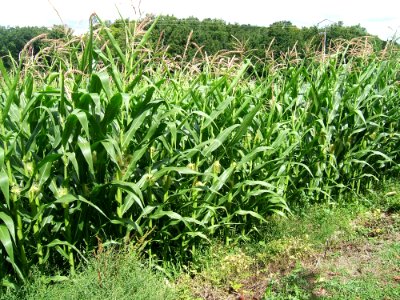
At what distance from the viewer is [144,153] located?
3.20 metres

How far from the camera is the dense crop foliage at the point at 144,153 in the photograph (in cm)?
279

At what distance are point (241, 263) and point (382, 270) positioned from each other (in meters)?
1.13

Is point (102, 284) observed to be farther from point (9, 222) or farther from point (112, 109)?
point (112, 109)

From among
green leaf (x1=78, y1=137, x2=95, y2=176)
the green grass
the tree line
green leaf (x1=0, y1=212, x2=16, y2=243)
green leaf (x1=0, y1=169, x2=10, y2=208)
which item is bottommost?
the green grass

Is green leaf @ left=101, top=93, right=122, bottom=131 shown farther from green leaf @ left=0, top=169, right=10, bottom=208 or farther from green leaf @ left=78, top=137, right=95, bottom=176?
green leaf @ left=0, top=169, right=10, bottom=208

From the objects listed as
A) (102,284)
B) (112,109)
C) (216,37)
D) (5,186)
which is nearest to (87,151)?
(112,109)

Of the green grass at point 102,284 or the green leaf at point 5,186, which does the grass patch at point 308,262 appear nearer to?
the green grass at point 102,284

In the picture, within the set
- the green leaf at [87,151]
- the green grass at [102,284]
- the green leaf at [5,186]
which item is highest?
the green leaf at [87,151]

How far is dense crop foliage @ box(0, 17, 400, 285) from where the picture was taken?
2.79m

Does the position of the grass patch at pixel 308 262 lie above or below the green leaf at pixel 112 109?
below

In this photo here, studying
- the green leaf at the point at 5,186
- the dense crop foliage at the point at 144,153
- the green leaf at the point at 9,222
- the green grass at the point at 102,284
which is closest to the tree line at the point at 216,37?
the dense crop foliage at the point at 144,153

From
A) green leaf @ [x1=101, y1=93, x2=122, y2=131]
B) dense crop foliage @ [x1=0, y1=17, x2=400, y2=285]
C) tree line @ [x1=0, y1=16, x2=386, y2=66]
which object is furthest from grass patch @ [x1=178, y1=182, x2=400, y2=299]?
tree line @ [x1=0, y1=16, x2=386, y2=66]

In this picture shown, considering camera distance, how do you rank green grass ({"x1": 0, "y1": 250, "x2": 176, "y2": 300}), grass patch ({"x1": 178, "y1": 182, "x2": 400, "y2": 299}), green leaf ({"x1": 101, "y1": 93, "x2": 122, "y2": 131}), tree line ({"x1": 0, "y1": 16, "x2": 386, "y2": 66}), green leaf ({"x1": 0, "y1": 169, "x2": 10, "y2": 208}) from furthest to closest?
tree line ({"x1": 0, "y1": 16, "x2": 386, "y2": 66}) → grass patch ({"x1": 178, "y1": 182, "x2": 400, "y2": 299}) → green leaf ({"x1": 101, "y1": 93, "x2": 122, "y2": 131}) → green grass ({"x1": 0, "y1": 250, "x2": 176, "y2": 300}) → green leaf ({"x1": 0, "y1": 169, "x2": 10, "y2": 208})

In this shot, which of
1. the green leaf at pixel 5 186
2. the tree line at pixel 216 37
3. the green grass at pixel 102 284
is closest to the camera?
the green leaf at pixel 5 186
